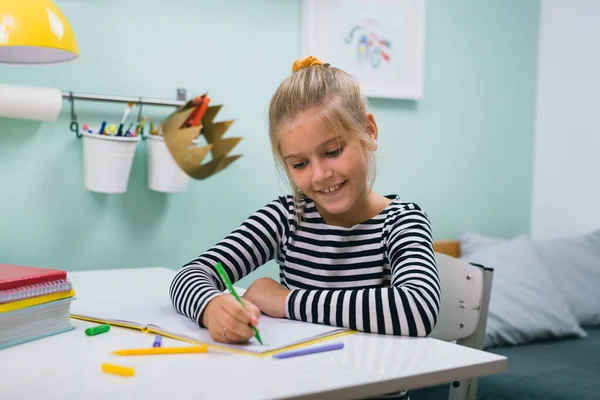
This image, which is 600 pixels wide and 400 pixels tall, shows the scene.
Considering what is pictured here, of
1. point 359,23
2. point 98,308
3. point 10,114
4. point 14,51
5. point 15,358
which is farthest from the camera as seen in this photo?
point 359,23

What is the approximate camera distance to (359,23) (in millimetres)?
2143

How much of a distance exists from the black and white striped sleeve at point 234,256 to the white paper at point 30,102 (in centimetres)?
A: 67

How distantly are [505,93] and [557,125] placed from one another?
24cm

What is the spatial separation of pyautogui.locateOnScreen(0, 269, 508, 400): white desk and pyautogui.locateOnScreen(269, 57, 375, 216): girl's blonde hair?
0.36 metres

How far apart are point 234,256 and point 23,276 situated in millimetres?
Result: 364

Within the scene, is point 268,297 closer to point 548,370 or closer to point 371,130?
point 371,130

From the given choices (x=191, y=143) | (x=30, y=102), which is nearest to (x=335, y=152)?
(x=191, y=143)

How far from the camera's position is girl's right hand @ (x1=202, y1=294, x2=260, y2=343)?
0.81m

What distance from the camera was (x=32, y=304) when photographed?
33.8 inches

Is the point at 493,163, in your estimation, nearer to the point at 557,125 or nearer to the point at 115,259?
the point at 557,125

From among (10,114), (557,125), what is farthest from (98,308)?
(557,125)

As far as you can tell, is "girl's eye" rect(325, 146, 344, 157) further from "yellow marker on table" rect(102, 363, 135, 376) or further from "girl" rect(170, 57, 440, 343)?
"yellow marker on table" rect(102, 363, 135, 376)

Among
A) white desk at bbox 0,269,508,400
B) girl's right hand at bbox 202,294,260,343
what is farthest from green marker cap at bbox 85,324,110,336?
girl's right hand at bbox 202,294,260,343

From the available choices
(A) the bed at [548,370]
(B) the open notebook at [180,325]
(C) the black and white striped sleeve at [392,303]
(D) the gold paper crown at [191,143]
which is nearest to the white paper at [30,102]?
(D) the gold paper crown at [191,143]
